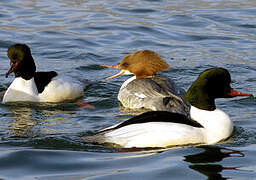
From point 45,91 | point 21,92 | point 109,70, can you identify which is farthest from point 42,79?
point 109,70

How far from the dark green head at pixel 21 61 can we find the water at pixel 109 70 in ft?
1.72

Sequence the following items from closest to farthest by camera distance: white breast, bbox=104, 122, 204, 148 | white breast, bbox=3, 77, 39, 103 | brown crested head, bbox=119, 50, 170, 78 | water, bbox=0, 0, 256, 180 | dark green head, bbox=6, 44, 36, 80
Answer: water, bbox=0, 0, 256, 180
white breast, bbox=104, 122, 204, 148
dark green head, bbox=6, 44, 36, 80
white breast, bbox=3, 77, 39, 103
brown crested head, bbox=119, 50, 170, 78

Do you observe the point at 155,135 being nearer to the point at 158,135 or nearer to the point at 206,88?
the point at 158,135

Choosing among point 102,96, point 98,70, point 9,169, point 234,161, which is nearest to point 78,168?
point 9,169

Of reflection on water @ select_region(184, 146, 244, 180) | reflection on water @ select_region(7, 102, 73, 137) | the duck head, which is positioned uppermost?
the duck head

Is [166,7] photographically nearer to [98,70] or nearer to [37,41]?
[37,41]

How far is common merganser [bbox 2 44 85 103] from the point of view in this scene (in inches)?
351

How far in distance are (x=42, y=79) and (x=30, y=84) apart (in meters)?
0.31

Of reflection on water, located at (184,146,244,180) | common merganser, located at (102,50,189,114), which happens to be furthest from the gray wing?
reflection on water, located at (184,146,244,180)

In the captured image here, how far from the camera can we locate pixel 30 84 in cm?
912

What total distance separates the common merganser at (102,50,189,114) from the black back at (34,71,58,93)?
118 centimetres

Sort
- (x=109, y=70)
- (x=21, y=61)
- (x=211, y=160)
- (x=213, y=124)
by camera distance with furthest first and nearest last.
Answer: (x=109, y=70) → (x=21, y=61) → (x=213, y=124) → (x=211, y=160)

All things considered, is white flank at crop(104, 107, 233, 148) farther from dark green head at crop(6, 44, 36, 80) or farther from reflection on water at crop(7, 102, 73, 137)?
dark green head at crop(6, 44, 36, 80)

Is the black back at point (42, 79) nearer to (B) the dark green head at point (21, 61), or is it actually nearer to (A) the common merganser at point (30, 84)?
(A) the common merganser at point (30, 84)
